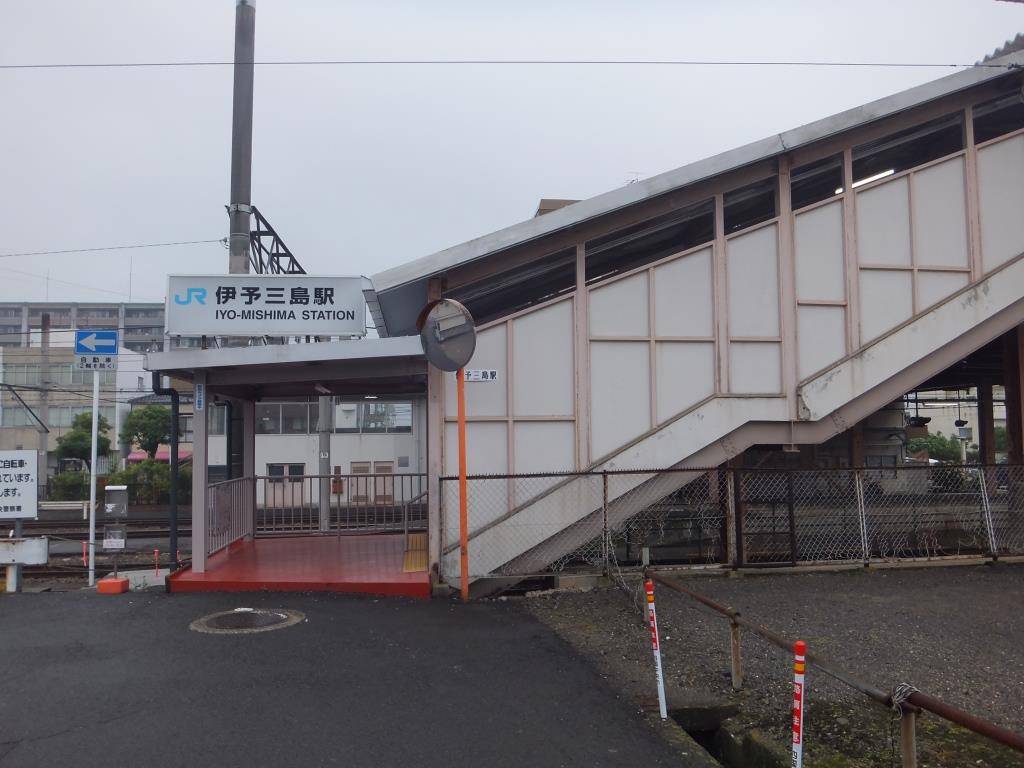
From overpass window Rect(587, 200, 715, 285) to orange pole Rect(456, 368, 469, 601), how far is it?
99.3 inches

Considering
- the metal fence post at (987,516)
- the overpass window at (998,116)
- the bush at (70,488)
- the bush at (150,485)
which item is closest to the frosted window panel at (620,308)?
the metal fence post at (987,516)

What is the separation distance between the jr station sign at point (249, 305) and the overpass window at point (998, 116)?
32.6ft

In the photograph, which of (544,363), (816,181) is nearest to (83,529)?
(544,363)

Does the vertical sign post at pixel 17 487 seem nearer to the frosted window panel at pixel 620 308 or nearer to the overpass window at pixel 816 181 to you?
the frosted window panel at pixel 620 308

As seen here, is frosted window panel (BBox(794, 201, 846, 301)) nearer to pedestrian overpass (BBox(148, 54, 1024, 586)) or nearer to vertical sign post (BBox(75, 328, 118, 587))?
pedestrian overpass (BBox(148, 54, 1024, 586))

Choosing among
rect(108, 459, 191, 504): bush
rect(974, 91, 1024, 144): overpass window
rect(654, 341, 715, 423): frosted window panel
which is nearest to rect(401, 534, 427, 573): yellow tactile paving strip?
rect(654, 341, 715, 423): frosted window panel

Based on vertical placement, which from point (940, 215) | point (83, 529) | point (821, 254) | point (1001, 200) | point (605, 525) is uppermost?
point (1001, 200)

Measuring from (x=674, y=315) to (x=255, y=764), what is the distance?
7.42 metres

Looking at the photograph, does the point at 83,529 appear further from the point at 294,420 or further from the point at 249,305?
the point at 249,305

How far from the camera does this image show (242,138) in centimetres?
1248

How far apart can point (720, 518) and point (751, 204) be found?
4.66 m

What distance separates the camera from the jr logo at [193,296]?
971 cm

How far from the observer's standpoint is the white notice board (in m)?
10.4

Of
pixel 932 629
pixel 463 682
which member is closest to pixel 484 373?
pixel 463 682
